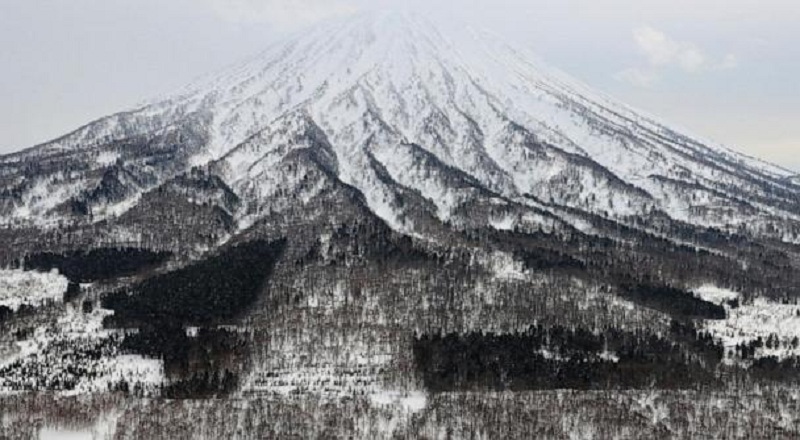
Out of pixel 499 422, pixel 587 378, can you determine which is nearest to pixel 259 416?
pixel 499 422

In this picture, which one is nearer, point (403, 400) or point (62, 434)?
point (62, 434)

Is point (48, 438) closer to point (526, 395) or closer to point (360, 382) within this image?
point (360, 382)

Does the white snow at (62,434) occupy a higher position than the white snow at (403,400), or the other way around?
the white snow at (403,400)

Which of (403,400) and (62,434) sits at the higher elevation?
(403,400)

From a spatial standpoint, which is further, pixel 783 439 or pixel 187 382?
pixel 187 382

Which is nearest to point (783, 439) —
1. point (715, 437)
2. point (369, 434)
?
point (715, 437)

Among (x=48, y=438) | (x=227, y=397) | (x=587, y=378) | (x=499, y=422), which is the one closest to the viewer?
(x=48, y=438)

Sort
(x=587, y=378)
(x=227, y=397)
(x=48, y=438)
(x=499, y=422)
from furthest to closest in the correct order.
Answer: (x=587, y=378)
(x=227, y=397)
(x=499, y=422)
(x=48, y=438)

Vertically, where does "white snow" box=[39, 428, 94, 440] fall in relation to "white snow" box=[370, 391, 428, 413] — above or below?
below

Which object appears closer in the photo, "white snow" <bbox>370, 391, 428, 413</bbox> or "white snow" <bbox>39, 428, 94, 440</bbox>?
"white snow" <bbox>39, 428, 94, 440</bbox>

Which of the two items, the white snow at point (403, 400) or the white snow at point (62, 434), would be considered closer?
the white snow at point (62, 434)
